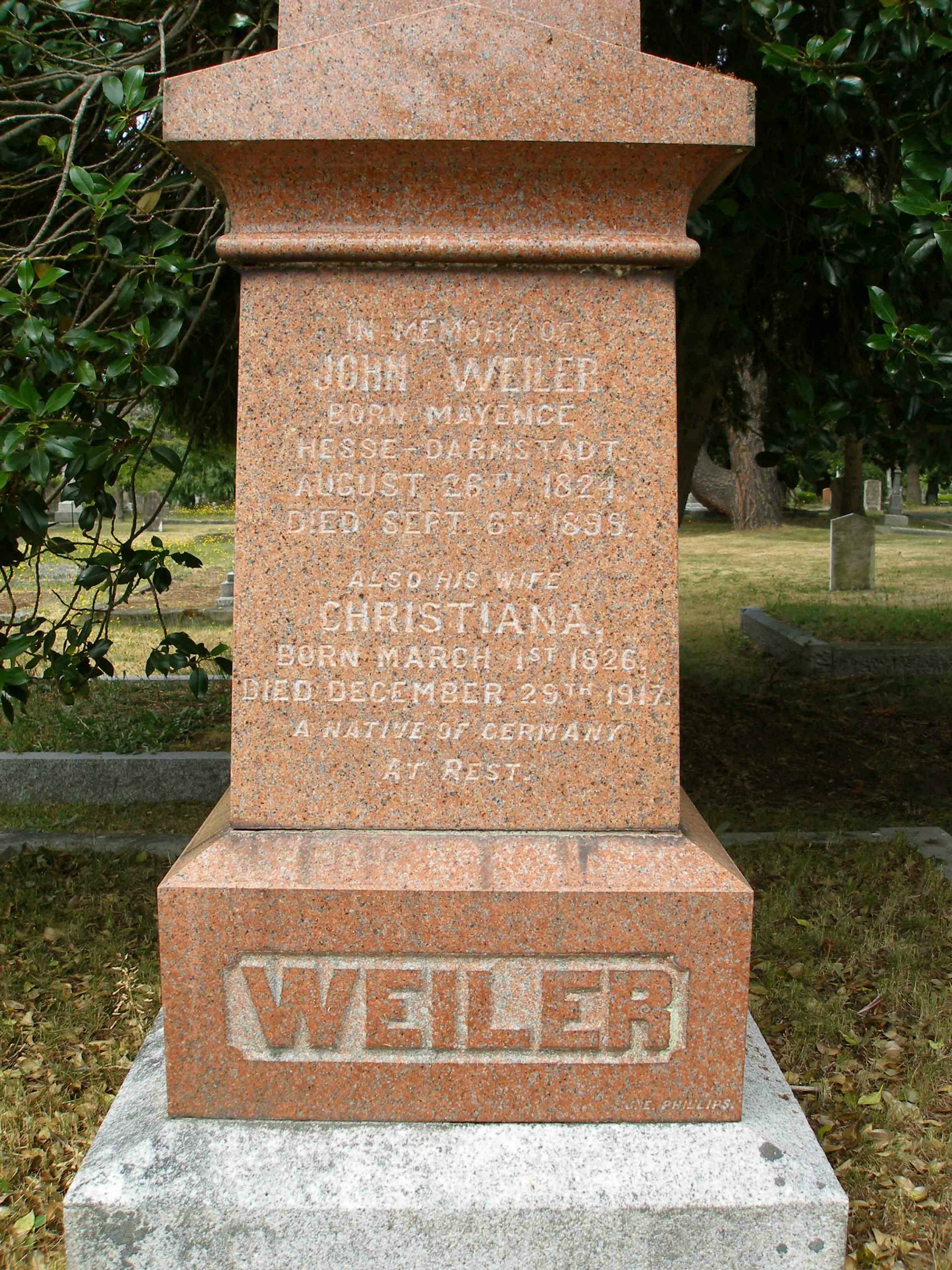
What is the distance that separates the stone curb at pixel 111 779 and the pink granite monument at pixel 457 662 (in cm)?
336

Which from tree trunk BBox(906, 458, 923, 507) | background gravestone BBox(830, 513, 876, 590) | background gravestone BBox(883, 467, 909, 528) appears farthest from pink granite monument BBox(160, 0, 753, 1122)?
tree trunk BBox(906, 458, 923, 507)

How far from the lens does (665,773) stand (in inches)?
89.9

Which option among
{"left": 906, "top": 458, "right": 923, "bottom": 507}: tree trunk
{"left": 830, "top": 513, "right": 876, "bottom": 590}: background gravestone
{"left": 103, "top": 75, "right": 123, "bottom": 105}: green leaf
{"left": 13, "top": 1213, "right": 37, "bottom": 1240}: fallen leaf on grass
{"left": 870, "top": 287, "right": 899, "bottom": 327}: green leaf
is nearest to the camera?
{"left": 13, "top": 1213, "right": 37, "bottom": 1240}: fallen leaf on grass

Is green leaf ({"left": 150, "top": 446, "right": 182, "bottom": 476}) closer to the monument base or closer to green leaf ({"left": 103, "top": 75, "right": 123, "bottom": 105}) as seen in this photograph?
green leaf ({"left": 103, "top": 75, "right": 123, "bottom": 105})

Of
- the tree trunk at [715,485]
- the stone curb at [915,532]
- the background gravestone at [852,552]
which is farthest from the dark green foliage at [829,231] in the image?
the tree trunk at [715,485]

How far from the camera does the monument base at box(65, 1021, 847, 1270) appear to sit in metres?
1.99

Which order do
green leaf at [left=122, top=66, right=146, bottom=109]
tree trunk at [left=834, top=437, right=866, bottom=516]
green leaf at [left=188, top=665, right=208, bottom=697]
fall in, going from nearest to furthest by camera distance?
green leaf at [left=122, top=66, right=146, bottom=109] < green leaf at [left=188, top=665, right=208, bottom=697] < tree trunk at [left=834, top=437, right=866, bottom=516]

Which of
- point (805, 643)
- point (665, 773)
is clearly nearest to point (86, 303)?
point (665, 773)

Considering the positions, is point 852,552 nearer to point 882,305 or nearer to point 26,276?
point 882,305

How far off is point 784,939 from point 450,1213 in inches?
78.5

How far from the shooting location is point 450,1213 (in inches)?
78.5

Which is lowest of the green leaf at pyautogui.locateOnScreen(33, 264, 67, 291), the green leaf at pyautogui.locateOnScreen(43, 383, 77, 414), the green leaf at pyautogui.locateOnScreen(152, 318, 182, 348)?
the green leaf at pyautogui.locateOnScreen(43, 383, 77, 414)

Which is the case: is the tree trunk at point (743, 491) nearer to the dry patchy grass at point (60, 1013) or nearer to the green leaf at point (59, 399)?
the dry patchy grass at point (60, 1013)

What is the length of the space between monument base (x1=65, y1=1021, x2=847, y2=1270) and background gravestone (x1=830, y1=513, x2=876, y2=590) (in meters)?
11.6
